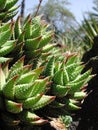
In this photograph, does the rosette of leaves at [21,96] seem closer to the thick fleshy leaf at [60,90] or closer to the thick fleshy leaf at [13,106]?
the thick fleshy leaf at [13,106]

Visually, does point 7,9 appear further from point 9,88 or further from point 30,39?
point 9,88

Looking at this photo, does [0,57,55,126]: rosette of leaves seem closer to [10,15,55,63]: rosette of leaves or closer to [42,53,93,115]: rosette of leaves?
[42,53,93,115]: rosette of leaves

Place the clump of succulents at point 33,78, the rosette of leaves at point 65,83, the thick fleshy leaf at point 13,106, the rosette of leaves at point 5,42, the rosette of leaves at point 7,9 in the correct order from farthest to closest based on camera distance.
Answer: the rosette of leaves at point 7,9, the rosette of leaves at point 65,83, the rosette of leaves at point 5,42, the clump of succulents at point 33,78, the thick fleshy leaf at point 13,106

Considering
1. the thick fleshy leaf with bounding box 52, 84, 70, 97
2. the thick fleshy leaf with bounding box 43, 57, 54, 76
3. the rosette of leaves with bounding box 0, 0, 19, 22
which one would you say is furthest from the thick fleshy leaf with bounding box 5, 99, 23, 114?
the rosette of leaves with bounding box 0, 0, 19, 22

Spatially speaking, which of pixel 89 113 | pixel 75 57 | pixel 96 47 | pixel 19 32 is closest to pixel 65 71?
pixel 75 57

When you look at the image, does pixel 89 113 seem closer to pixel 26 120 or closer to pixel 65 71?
pixel 65 71

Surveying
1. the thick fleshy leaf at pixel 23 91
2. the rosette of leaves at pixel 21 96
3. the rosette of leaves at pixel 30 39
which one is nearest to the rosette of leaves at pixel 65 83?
the rosette of leaves at pixel 30 39

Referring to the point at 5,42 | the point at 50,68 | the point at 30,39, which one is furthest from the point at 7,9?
the point at 50,68

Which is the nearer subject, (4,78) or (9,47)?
(4,78)
